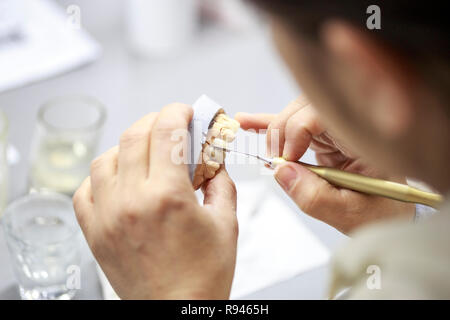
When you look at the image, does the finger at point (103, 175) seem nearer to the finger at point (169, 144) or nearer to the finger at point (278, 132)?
the finger at point (169, 144)

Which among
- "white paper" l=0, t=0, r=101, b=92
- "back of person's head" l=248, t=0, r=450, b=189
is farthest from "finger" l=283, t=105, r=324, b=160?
"white paper" l=0, t=0, r=101, b=92

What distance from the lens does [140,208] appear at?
41 centimetres

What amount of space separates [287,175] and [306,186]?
0.02m

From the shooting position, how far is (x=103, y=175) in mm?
449

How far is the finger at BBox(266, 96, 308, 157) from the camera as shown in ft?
1.86

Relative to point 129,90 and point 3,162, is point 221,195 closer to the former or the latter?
point 3,162

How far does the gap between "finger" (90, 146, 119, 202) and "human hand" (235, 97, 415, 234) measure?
0.45 ft

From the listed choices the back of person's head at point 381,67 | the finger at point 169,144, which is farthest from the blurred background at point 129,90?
the back of person's head at point 381,67

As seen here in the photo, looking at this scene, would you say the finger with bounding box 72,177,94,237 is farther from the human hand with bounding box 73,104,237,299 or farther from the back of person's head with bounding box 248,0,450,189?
the back of person's head with bounding box 248,0,450,189

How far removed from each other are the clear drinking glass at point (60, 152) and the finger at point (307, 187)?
261 mm

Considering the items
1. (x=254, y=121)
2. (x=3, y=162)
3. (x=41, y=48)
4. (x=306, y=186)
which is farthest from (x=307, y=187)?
(x=41, y=48)

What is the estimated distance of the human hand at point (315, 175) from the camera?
1.65ft

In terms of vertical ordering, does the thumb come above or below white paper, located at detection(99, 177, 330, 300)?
above

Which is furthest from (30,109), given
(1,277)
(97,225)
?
(97,225)
